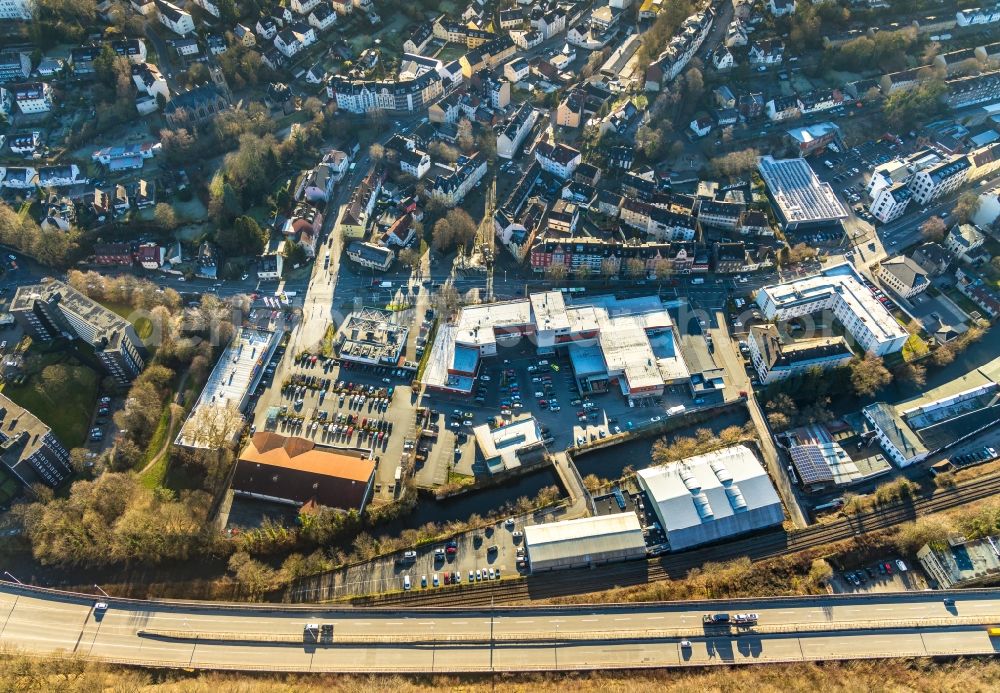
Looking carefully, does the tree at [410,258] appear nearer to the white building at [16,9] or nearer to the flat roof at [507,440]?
the flat roof at [507,440]

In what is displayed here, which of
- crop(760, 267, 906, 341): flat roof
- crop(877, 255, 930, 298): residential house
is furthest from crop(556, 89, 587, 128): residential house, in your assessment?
crop(877, 255, 930, 298): residential house

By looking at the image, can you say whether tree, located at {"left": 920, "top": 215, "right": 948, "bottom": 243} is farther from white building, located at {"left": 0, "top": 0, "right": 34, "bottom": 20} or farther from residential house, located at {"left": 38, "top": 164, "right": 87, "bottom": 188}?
white building, located at {"left": 0, "top": 0, "right": 34, "bottom": 20}

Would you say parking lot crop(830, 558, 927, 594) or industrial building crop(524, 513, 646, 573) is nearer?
industrial building crop(524, 513, 646, 573)

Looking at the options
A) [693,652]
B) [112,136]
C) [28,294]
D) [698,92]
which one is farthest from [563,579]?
[112,136]

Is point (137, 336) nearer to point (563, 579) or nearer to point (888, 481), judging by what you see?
point (563, 579)

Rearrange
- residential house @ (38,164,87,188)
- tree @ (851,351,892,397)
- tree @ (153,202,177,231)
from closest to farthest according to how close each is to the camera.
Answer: tree @ (851,351,892,397), tree @ (153,202,177,231), residential house @ (38,164,87,188)

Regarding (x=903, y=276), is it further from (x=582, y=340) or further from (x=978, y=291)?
(x=582, y=340)
